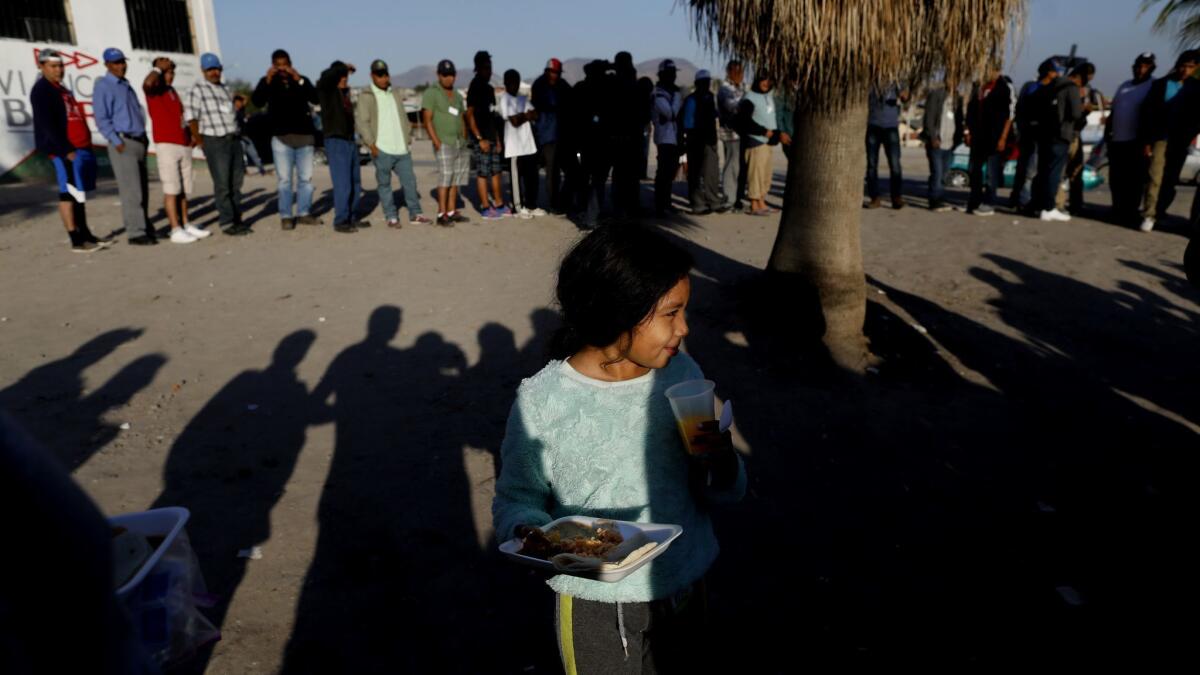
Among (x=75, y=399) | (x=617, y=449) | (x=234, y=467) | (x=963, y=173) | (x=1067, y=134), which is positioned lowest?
(x=234, y=467)

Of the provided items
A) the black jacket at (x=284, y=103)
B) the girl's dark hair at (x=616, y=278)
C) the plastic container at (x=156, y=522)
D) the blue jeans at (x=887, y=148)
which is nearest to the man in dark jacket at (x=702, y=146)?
the blue jeans at (x=887, y=148)

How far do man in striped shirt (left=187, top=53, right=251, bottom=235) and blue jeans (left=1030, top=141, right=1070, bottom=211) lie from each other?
1098cm

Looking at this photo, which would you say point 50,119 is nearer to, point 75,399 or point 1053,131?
point 75,399

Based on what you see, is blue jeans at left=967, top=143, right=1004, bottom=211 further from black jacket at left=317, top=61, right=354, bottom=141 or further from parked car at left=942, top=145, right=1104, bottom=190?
black jacket at left=317, top=61, right=354, bottom=141

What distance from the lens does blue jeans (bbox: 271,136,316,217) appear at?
387 inches

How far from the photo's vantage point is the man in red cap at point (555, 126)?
10.8 metres

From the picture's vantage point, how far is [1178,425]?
5.08 m

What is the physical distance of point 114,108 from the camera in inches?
339

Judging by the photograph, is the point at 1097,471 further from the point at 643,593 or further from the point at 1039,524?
the point at 643,593

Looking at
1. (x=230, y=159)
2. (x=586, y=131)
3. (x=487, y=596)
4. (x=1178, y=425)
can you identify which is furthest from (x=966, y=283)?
(x=230, y=159)

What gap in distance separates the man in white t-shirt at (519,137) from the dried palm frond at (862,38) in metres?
5.80

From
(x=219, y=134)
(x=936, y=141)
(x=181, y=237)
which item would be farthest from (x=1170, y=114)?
(x=181, y=237)

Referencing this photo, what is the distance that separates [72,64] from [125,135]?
29.5 feet

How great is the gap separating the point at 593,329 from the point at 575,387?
16cm
